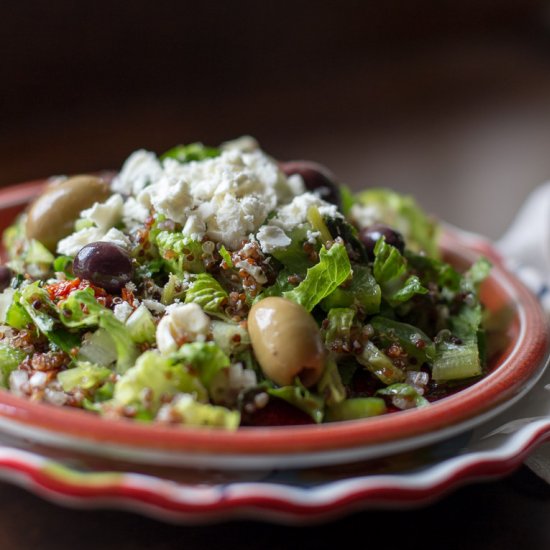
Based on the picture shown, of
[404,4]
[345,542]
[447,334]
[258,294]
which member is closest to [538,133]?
[404,4]

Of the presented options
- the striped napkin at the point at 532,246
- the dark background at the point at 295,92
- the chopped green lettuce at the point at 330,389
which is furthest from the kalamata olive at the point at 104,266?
the dark background at the point at 295,92

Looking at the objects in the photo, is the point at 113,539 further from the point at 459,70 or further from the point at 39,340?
the point at 459,70

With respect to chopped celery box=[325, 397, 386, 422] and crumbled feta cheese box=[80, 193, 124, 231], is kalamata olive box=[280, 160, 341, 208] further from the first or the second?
chopped celery box=[325, 397, 386, 422]

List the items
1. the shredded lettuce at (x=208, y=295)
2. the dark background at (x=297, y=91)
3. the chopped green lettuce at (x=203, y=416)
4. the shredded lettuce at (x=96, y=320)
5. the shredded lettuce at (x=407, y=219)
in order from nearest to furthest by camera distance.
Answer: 1. the chopped green lettuce at (x=203, y=416)
2. the shredded lettuce at (x=96, y=320)
3. the shredded lettuce at (x=208, y=295)
4. the shredded lettuce at (x=407, y=219)
5. the dark background at (x=297, y=91)

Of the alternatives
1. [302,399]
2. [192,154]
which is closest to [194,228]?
[302,399]

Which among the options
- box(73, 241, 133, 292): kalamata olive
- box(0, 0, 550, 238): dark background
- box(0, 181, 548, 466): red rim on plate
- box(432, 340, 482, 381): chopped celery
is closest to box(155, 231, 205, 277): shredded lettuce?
box(73, 241, 133, 292): kalamata olive

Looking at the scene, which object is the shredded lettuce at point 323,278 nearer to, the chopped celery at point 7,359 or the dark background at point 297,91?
the chopped celery at point 7,359
